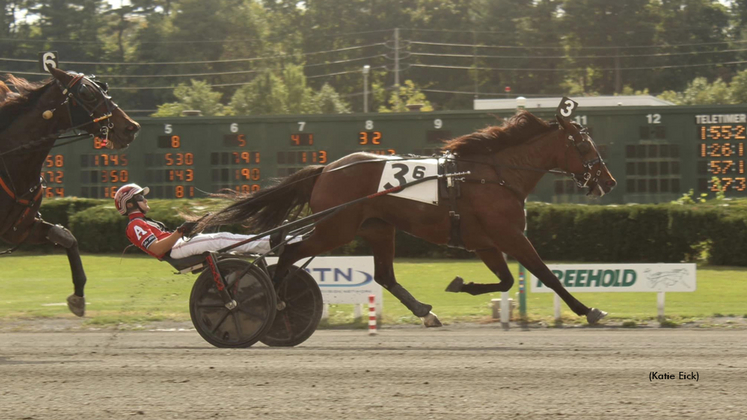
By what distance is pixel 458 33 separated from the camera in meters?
64.3

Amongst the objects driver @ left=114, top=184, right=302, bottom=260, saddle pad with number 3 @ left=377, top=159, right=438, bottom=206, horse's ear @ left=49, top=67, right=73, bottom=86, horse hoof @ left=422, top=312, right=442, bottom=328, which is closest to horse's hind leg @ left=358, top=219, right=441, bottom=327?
horse hoof @ left=422, top=312, right=442, bottom=328

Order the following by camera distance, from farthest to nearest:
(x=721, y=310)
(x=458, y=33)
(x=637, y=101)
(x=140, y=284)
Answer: (x=458, y=33), (x=637, y=101), (x=140, y=284), (x=721, y=310)

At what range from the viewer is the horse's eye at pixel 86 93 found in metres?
7.72

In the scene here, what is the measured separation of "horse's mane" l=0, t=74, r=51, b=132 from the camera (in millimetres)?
7711

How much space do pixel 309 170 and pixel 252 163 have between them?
1112cm

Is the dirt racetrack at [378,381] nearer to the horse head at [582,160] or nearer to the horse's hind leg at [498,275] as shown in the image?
the horse's hind leg at [498,275]

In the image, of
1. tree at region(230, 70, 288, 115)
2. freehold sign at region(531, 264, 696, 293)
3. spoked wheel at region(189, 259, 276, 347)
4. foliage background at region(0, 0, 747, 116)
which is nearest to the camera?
spoked wheel at region(189, 259, 276, 347)

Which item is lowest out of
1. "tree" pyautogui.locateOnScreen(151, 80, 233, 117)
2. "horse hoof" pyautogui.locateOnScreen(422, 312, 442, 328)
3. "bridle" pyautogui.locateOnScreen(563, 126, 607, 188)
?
"horse hoof" pyautogui.locateOnScreen(422, 312, 442, 328)

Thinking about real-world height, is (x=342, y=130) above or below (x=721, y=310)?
above

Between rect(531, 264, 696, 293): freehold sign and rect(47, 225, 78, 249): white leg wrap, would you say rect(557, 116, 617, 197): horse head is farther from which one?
rect(47, 225, 78, 249): white leg wrap

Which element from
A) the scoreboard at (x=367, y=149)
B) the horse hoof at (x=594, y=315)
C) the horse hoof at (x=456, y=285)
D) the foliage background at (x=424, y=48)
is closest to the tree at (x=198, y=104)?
the foliage background at (x=424, y=48)

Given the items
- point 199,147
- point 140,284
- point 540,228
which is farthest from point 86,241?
point 540,228

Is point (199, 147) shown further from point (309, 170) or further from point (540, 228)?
point (309, 170)

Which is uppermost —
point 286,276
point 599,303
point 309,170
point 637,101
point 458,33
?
point 458,33
